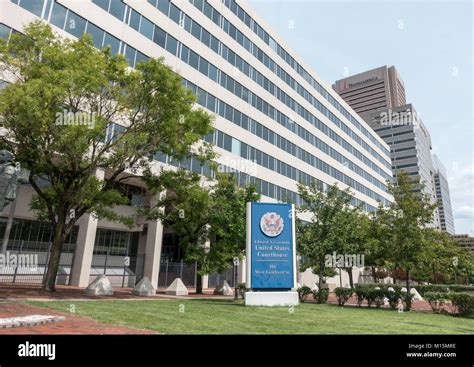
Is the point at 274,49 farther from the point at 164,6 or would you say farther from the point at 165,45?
the point at 165,45

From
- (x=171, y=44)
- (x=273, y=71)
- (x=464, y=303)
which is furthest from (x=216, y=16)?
(x=464, y=303)

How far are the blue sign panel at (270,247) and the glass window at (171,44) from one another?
18.1 m

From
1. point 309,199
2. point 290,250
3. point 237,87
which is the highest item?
point 237,87

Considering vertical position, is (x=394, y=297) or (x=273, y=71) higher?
(x=273, y=71)

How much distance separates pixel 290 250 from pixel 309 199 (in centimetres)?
672

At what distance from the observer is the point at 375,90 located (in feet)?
536

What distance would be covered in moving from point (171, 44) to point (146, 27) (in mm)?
2571

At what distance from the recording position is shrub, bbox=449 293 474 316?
16422 millimetres

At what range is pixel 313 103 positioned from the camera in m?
50.6

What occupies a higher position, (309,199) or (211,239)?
(309,199)
